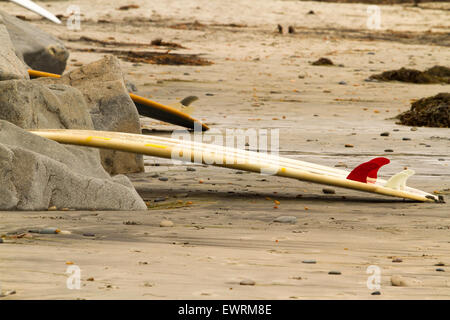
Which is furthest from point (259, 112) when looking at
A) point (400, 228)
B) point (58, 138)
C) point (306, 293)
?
point (306, 293)

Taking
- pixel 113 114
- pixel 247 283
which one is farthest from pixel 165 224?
pixel 113 114

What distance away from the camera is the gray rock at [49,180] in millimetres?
4672

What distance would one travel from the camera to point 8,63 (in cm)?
697

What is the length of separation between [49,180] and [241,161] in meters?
1.41

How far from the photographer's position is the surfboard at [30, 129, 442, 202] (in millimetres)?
5621

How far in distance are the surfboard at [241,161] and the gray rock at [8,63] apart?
1072 mm

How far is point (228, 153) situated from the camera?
5.83m

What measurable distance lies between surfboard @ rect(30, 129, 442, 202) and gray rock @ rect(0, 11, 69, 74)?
5692 mm

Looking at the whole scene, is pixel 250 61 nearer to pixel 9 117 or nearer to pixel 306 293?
pixel 9 117

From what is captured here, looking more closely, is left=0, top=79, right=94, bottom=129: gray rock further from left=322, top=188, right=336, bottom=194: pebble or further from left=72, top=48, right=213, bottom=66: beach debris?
left=72, top=48, right=213, bottom=66: beach debris

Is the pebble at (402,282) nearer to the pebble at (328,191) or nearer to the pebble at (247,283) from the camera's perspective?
the pebble at (247,283)

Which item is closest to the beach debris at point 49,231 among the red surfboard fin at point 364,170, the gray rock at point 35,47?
the red surfboard fin at point 364,170

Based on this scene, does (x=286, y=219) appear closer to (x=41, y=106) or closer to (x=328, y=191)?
(x=328, y=191)
